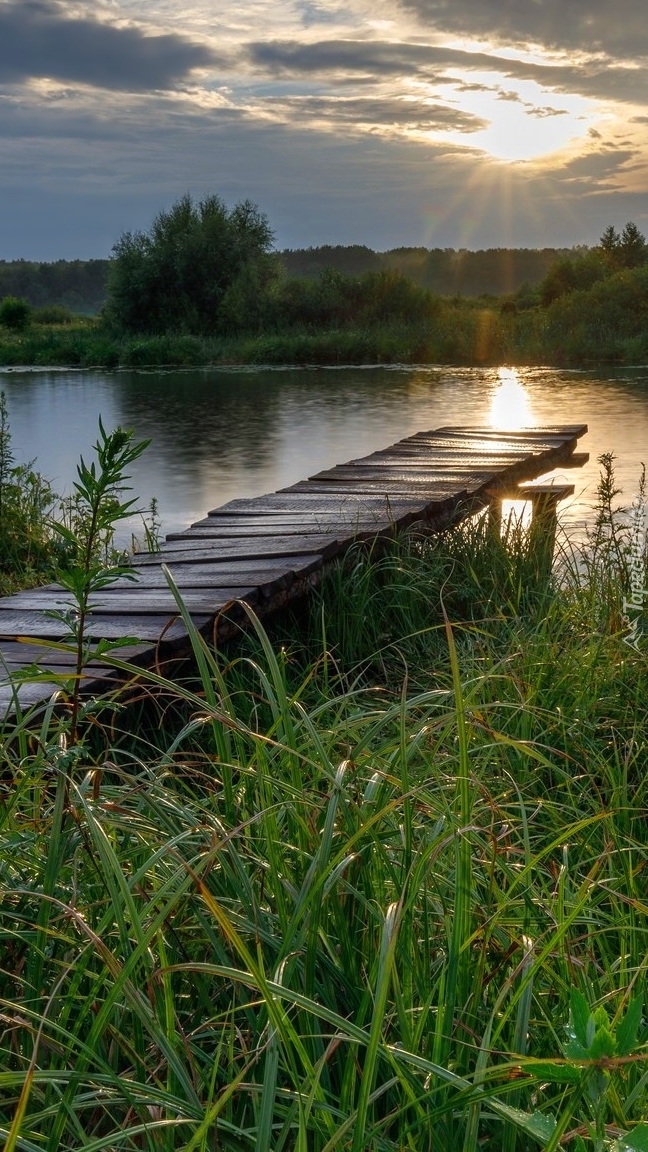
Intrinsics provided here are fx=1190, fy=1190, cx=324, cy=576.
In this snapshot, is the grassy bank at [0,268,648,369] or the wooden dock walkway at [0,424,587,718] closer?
the wooden dock walkway at [0,424,587,718]

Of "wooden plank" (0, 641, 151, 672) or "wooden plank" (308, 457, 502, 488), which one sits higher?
"wooden plank" (308, 457, 502, 488)

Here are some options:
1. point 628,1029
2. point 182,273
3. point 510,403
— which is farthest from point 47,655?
point 182,273

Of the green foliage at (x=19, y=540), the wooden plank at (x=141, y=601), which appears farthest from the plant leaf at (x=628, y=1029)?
the green foliage at (x=19, y=540)

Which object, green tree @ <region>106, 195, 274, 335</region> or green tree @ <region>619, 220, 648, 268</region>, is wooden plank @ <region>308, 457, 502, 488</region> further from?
green tree @ <region>619, 220, 648, 268</region>

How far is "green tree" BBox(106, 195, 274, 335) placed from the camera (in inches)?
1270

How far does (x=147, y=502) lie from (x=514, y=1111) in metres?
8.47

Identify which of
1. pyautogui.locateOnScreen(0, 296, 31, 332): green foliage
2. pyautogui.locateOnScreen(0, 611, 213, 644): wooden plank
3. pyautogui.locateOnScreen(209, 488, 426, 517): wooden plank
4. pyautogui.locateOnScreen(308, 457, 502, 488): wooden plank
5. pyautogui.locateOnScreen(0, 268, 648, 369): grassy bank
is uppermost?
pyautogui.locateOnScreen(0, 296, 31, 332): green foliage

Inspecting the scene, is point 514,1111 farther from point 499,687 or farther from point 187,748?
point 187,748

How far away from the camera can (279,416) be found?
15.5 m

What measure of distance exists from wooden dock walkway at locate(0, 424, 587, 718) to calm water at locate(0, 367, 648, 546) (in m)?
1.69

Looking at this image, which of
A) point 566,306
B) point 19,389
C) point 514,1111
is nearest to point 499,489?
point 514,1111

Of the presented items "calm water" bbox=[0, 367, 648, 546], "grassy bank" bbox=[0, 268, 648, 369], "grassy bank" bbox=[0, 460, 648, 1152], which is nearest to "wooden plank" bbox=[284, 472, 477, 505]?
"calm water" bbox=[0, 367, 648, 546]

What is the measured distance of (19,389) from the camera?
20859 mm

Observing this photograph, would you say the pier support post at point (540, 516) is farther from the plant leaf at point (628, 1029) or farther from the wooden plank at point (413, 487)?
the plant leaf at point (628, 1029)
